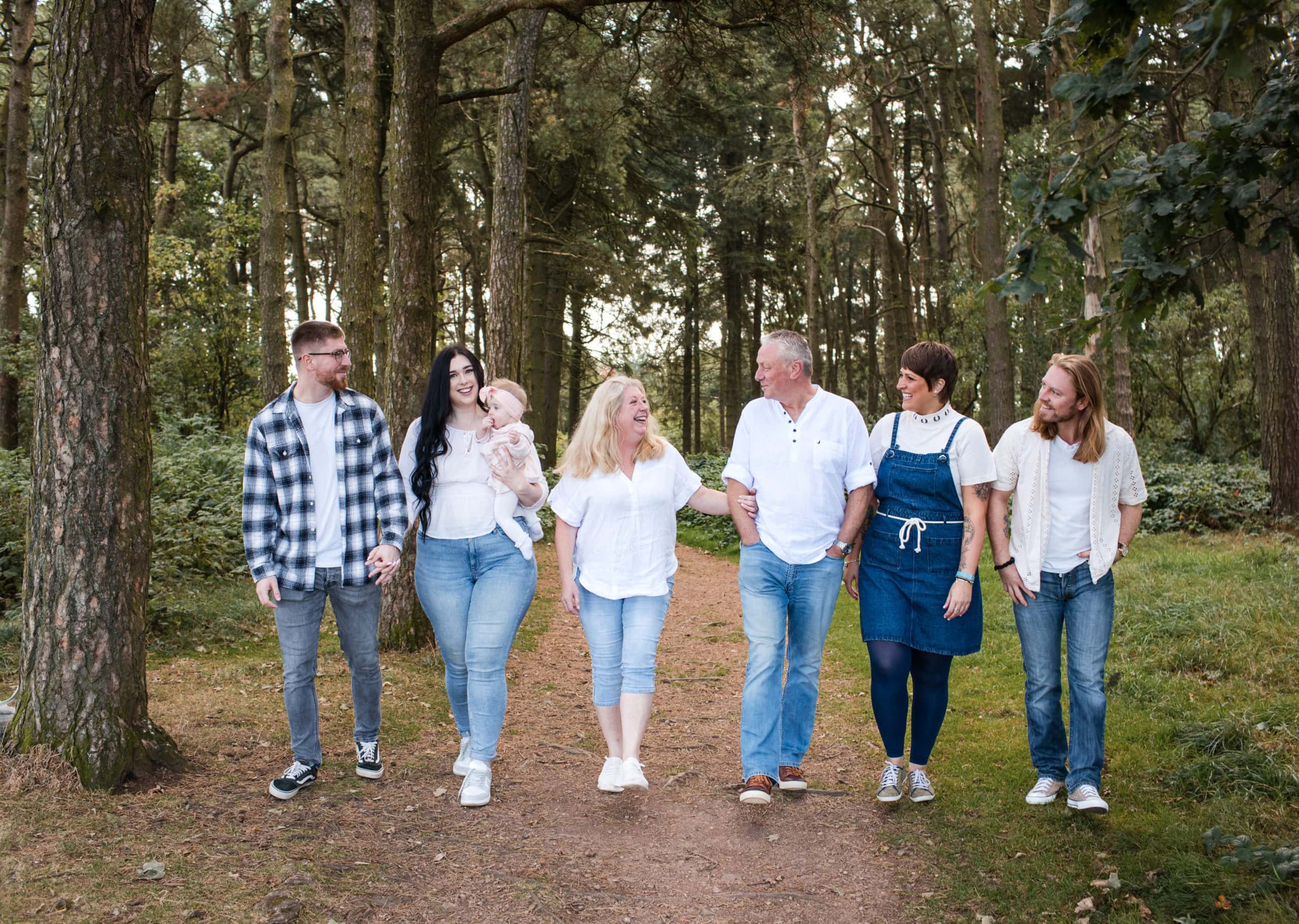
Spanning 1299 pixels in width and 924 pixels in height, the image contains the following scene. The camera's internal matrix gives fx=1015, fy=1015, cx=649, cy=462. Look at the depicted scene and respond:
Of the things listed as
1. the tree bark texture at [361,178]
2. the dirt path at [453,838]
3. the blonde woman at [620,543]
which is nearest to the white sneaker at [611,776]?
the blonde woman at [620,543]

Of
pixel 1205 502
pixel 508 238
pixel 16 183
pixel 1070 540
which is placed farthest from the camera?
pixel 1205 502

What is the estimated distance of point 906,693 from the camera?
482 cm

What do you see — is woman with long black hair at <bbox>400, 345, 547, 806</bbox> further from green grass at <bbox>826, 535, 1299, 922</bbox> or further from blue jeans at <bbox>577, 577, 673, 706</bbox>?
green grass at <bbox>826, 535, 1299, 922</bbox>

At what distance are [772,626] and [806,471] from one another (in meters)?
0.77

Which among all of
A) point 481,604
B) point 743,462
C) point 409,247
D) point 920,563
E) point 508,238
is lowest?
point 481,604

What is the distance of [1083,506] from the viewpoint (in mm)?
4680

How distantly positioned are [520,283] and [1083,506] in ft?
27.8

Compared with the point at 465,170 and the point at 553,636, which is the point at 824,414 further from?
the point at 465,170

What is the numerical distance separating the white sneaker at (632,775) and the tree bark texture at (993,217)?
463 inches

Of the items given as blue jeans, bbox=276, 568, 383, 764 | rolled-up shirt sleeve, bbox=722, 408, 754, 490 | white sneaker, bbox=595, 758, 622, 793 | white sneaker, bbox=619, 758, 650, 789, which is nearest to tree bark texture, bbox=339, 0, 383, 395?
blue jeans, bbox=276, 568, 383, 764

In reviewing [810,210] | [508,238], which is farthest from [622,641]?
[810,210]

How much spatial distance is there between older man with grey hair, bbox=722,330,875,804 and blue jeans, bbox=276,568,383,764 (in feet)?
6.08

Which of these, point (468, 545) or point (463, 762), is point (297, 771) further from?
point (468, 545)

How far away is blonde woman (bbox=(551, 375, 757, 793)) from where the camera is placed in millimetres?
4930
